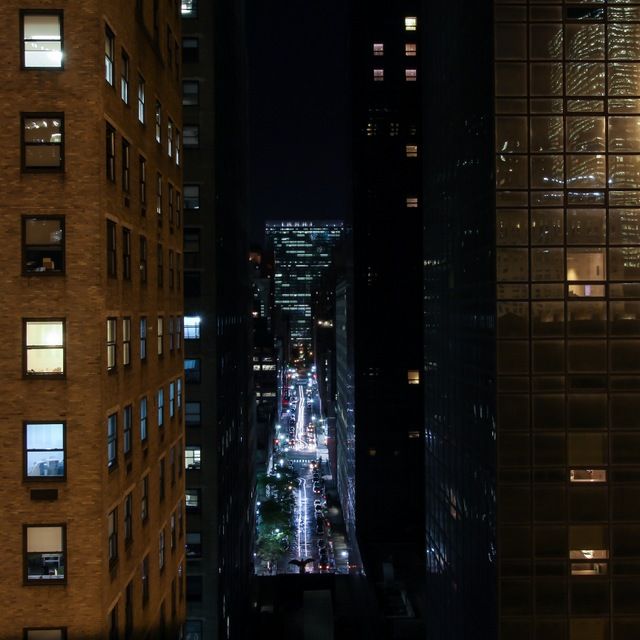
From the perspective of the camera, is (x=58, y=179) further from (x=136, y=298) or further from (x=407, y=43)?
(x=407, y=43)

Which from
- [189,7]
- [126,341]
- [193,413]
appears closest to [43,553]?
[126,341]

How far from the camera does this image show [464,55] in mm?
34406

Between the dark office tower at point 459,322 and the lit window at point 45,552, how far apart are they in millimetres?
17871

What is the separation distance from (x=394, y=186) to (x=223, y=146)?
3649 cm

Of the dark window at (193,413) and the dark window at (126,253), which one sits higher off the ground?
the dark window at (126,253)

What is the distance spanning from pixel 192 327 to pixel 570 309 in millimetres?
25834

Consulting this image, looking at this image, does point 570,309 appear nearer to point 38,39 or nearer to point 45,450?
point 45,450

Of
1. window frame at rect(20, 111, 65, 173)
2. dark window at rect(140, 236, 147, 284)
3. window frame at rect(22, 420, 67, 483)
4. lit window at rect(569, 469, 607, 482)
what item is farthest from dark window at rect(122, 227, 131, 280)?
lit window at rect(569, 469, 607, 482)

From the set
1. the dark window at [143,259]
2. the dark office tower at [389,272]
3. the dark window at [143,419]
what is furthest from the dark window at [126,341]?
the dark office tower at [389,272]

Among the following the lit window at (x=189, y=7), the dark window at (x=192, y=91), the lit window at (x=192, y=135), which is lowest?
the lit window at (x=192, y=135)

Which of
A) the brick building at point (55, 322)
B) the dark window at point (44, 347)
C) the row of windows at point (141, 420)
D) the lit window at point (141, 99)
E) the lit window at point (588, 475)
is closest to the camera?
the brick building at point (55, 322)

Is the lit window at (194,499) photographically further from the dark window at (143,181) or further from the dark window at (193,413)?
the dark window at (143,181)

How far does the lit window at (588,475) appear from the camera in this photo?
2919cm

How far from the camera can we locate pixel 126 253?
76.5 ft
